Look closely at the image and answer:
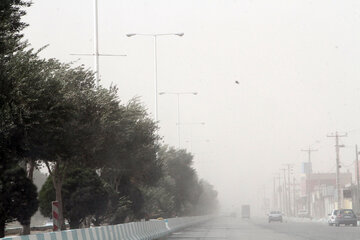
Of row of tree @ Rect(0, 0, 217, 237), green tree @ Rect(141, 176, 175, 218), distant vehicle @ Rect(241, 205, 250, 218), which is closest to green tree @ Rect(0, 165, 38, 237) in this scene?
row of tree @ Rect(0, 0, 217, 237)

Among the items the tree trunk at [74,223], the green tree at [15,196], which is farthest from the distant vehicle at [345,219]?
the green tree at [15,196]

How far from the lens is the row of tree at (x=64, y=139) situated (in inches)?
790

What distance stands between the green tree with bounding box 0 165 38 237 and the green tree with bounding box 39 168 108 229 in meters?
6.47

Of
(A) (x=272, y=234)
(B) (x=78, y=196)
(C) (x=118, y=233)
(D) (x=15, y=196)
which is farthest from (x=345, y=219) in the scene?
(C) (x=118, y=233)

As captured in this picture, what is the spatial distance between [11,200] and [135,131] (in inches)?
427

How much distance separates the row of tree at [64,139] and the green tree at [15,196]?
37mm

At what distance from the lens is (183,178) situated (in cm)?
8531

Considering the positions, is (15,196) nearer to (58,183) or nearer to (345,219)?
(58,183)

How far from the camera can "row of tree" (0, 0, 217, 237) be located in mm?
20078

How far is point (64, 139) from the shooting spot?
89.6 ft

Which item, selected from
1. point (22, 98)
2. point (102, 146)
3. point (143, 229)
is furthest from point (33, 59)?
point (143, 229)

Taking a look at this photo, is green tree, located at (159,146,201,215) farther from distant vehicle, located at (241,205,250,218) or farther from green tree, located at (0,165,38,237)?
distant vehicle, located at (241,205,250,218)

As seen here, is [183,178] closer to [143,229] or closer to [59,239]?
[143,229]

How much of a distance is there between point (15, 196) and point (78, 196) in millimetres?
7478
